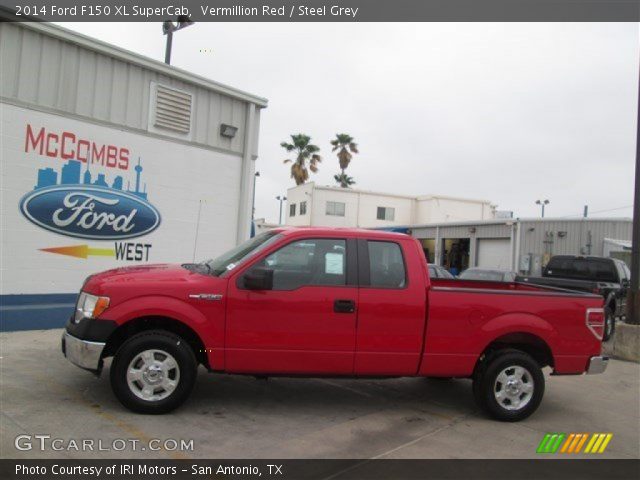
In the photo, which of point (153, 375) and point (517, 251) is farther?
point (517, 251)

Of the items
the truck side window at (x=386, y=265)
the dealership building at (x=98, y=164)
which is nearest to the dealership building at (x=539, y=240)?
the dealership building at (x=98, y=164)

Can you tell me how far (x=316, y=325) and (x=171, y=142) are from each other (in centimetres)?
651

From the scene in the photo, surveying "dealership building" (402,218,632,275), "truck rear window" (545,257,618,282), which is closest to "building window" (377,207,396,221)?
"dealership building" (402,218,632,275)

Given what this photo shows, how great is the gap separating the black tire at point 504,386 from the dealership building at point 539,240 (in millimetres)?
19841

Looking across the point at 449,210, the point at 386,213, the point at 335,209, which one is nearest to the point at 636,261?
the point at 335,209

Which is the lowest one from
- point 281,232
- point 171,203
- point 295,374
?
point 295,374

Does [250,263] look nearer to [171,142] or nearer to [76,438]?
[76,438]

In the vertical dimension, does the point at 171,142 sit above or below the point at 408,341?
above

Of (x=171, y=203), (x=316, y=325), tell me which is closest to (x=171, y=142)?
(x=171, y=203)

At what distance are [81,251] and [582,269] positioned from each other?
43.2 ft

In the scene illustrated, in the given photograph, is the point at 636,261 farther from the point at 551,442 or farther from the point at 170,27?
the point at 170,27

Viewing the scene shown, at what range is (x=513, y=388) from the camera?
566 centimetres
